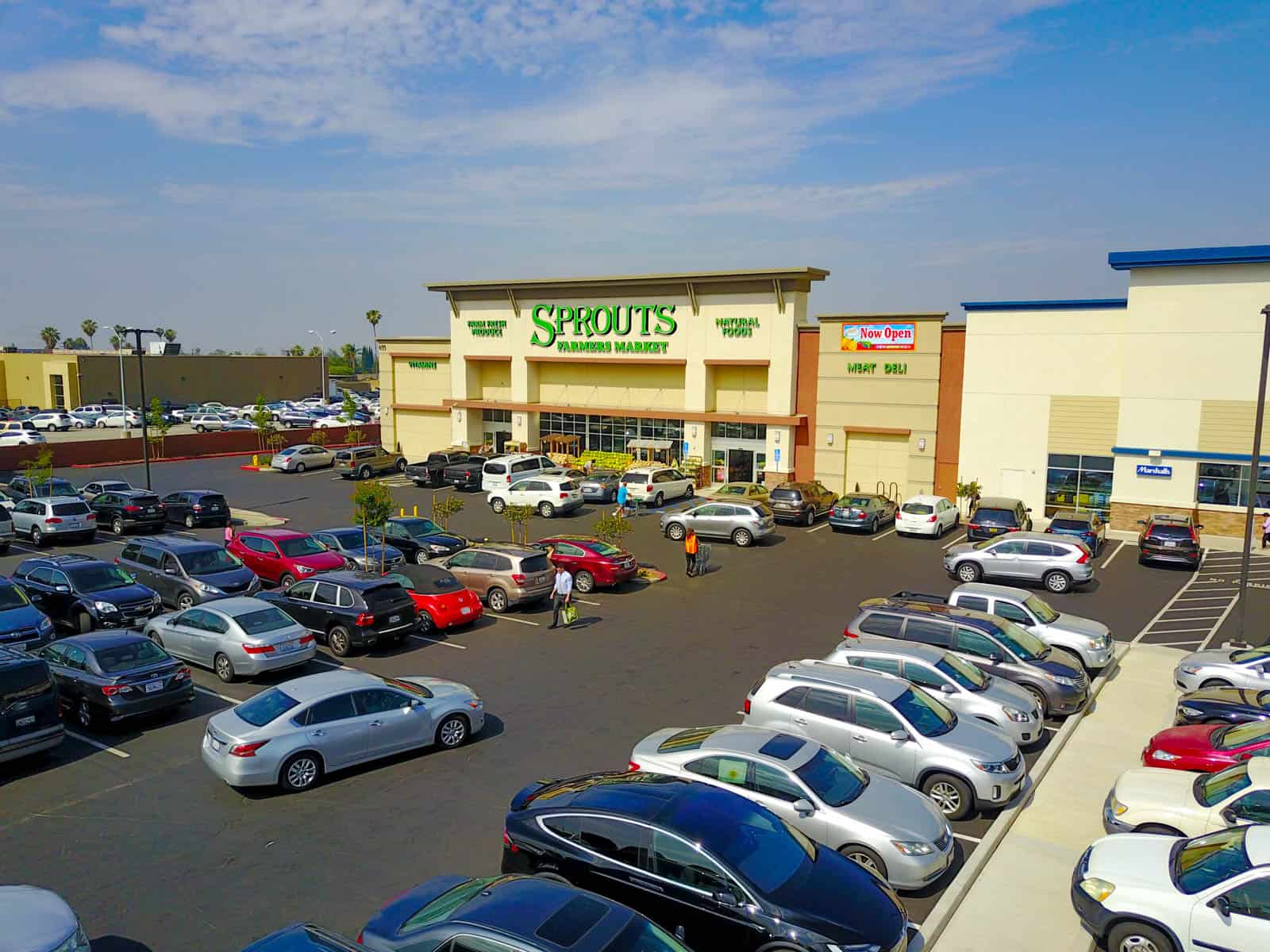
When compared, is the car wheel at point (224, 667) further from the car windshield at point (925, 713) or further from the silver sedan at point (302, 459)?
the silver sedan at point (302, 459)

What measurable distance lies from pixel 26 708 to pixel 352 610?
20.3ft

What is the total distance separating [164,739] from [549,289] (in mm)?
34169

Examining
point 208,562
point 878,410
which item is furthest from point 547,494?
point 208,562

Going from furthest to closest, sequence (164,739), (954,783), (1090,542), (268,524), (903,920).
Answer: (268,524) < (1090,542) < (164,739) < (954,783) < (903,920)

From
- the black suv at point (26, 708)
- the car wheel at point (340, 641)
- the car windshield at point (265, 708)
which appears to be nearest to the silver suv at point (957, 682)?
the car windshield at point (265, 708)

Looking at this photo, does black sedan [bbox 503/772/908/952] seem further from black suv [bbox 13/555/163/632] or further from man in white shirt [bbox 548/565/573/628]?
black suv [bbox 13/555/163/632]

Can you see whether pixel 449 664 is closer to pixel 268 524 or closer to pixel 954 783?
pixel 954 783

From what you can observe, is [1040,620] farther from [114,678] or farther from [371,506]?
[114,678]

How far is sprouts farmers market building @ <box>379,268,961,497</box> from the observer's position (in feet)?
123

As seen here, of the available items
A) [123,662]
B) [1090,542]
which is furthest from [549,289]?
[123,662]

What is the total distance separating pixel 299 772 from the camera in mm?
12109

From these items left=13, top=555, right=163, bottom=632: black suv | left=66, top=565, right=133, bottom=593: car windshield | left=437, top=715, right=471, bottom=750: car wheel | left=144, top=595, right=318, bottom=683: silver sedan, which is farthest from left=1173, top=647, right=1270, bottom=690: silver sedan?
left=66, top=565, right=133, bottom=593: car windshield

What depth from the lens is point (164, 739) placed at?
14047 mm

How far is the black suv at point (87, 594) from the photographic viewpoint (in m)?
19.1
